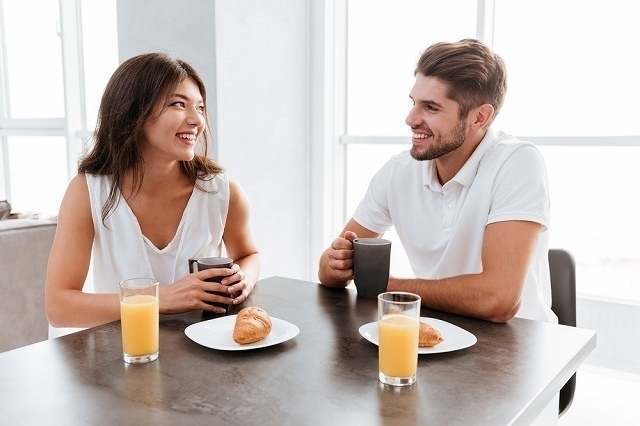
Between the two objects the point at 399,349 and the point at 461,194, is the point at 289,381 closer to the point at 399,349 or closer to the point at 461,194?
the point at 399,349

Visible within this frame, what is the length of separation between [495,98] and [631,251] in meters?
1.17

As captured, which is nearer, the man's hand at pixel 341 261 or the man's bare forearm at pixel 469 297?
the man's bare forearm at pixel 469 297

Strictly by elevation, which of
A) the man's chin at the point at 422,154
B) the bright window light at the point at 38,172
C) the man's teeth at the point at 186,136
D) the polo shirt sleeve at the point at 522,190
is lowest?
the bright window light at the point at 38,172

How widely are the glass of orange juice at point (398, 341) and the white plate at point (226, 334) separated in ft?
0.69

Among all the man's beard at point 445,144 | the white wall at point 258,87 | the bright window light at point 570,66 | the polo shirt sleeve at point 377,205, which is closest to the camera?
the man's beard at point 445,144

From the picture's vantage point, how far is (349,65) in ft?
10.4

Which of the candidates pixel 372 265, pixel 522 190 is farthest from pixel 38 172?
pixel 522 190

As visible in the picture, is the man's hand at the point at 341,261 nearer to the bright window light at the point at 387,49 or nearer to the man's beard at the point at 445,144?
the man's beard at the point at 445,144

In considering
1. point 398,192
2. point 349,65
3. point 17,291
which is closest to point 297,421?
point 398,192

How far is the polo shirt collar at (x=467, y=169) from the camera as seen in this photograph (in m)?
1.60

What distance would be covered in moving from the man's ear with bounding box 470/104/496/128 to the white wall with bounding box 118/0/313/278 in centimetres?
128

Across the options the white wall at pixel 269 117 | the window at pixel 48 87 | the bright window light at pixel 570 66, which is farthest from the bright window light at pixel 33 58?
the bright window light at pixel 570 66

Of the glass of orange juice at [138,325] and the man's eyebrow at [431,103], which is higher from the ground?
the man's eyebrow at [431,103]

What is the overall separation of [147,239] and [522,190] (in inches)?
38.3
